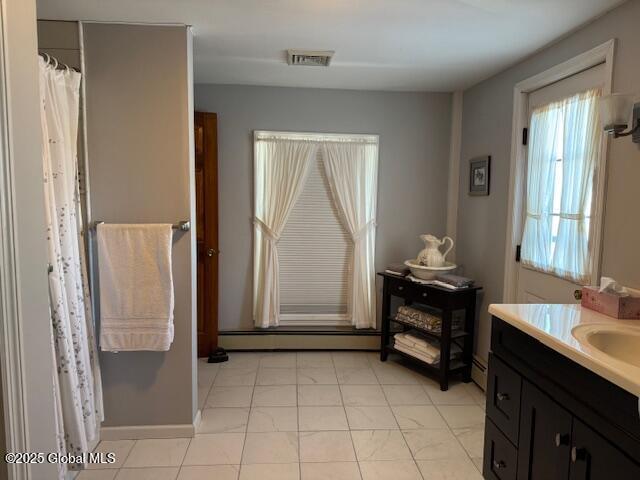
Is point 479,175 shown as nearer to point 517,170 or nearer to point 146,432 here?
point 517,170

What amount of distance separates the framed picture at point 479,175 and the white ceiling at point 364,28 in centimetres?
63

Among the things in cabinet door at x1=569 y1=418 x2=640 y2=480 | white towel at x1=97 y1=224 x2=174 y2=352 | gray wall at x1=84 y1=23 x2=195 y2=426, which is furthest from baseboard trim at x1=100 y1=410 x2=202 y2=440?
cabinet door at x1=569 y1=418 x2=640 y2=480

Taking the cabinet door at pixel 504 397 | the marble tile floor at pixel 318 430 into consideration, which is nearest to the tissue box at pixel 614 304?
the cabinet door at pixel 504 397

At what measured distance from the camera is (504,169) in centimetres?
275

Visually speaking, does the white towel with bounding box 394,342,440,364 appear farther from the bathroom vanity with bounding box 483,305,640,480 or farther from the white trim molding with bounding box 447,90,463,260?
the bathroom vanity with bounding box 483,305,640,480

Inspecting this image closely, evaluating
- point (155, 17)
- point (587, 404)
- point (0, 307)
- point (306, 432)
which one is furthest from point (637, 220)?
point (155, 17)

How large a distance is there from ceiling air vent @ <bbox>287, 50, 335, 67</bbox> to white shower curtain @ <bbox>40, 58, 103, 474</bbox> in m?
1.24

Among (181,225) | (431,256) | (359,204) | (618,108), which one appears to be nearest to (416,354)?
(431,256)

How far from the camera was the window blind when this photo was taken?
11.6ft

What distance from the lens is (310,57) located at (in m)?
2.59

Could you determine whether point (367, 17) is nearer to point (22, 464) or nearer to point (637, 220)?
point (637, 220)

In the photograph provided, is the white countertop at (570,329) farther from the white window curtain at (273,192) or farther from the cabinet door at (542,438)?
the white window curtain at (273,192)

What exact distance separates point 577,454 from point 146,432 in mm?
2131

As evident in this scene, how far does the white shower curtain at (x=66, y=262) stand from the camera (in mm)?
1714
